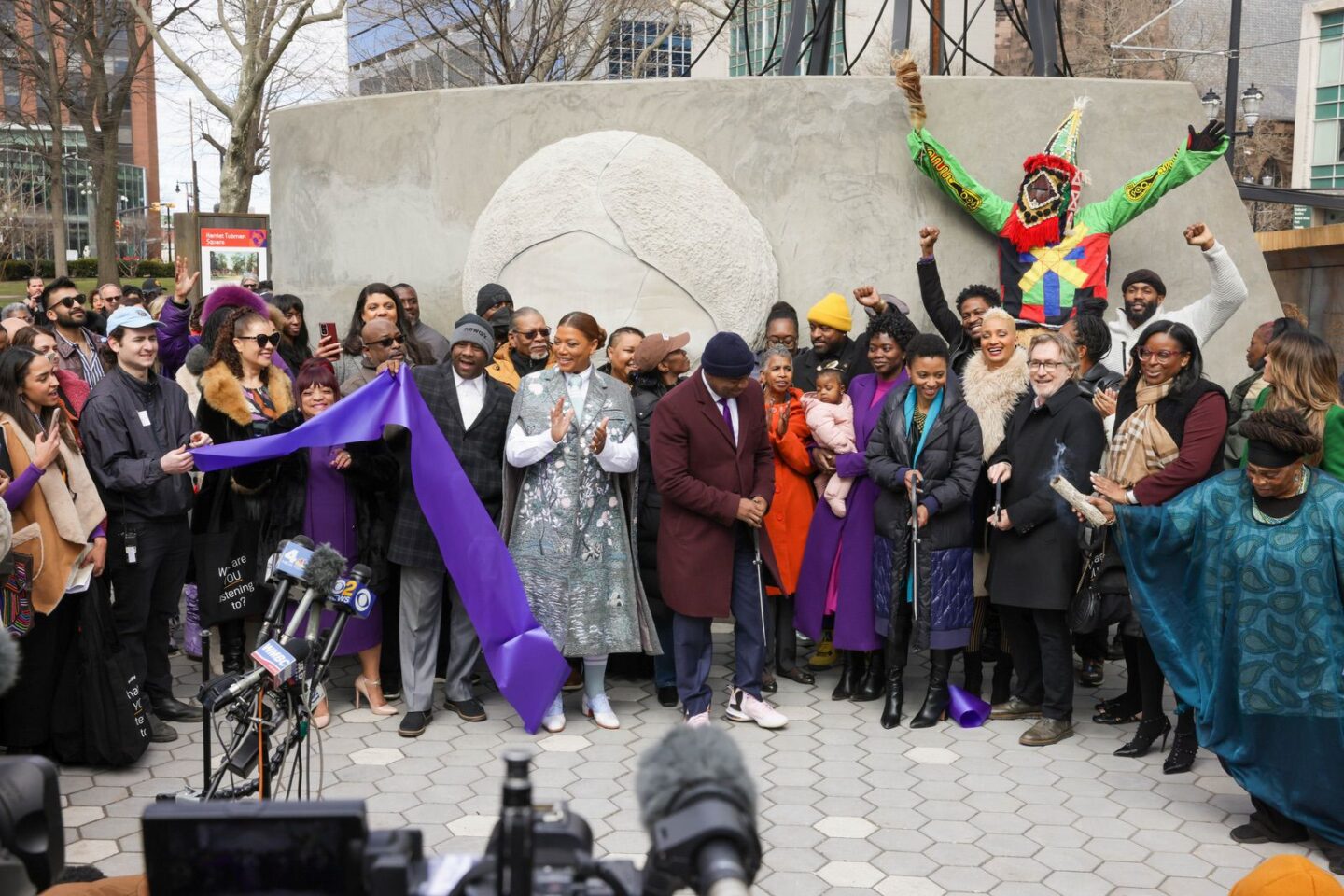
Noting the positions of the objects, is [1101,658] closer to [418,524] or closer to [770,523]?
[770,523]

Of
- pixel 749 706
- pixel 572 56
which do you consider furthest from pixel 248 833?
pixel 572 56

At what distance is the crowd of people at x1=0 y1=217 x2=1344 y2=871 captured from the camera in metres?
5.71

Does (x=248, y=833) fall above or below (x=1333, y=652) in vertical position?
above

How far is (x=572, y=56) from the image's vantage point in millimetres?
22859

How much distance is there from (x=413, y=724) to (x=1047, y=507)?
313cm

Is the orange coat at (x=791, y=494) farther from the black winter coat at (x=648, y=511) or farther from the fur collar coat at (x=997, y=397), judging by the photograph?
the fur collar coat at (x=997, y=397)

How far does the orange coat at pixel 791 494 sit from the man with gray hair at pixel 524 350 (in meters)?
1.34

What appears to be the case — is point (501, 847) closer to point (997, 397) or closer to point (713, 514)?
point (713, 514)

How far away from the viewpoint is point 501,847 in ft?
6.01

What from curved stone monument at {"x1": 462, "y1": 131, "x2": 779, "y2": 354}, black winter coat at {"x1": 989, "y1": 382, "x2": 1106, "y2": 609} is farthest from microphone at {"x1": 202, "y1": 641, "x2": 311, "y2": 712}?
curved stone monument at {"x1": 462, "y1": 131, "x2": 779, "y2": 354}

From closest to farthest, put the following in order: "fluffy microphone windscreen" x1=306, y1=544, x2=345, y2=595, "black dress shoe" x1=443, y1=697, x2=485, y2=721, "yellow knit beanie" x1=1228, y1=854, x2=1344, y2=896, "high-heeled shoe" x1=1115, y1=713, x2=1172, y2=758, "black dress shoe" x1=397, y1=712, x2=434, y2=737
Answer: "yellow knit beanie" x1=1228, y1=854, x2=1344, y2=896 → "fluffy microphone windscreen" x1=306, y1=544, x2=345, y2=595 → "high-heeled shoe" x1=1115, y1=713, x2=1172, y2=758 → "black dress shoe" x1=397, y1=712, x2=434, y2=737 → "black dress shoe" x1=443, y1=697, x2=485, y2=721

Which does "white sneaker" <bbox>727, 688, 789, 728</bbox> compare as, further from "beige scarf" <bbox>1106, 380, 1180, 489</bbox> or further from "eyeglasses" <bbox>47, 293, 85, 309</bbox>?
"eyeglasses" <bbox>47, 293, 85, 309</bbox>

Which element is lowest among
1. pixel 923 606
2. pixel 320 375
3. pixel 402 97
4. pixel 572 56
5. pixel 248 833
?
pixel 923 606

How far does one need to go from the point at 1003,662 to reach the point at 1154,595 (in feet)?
4.29
